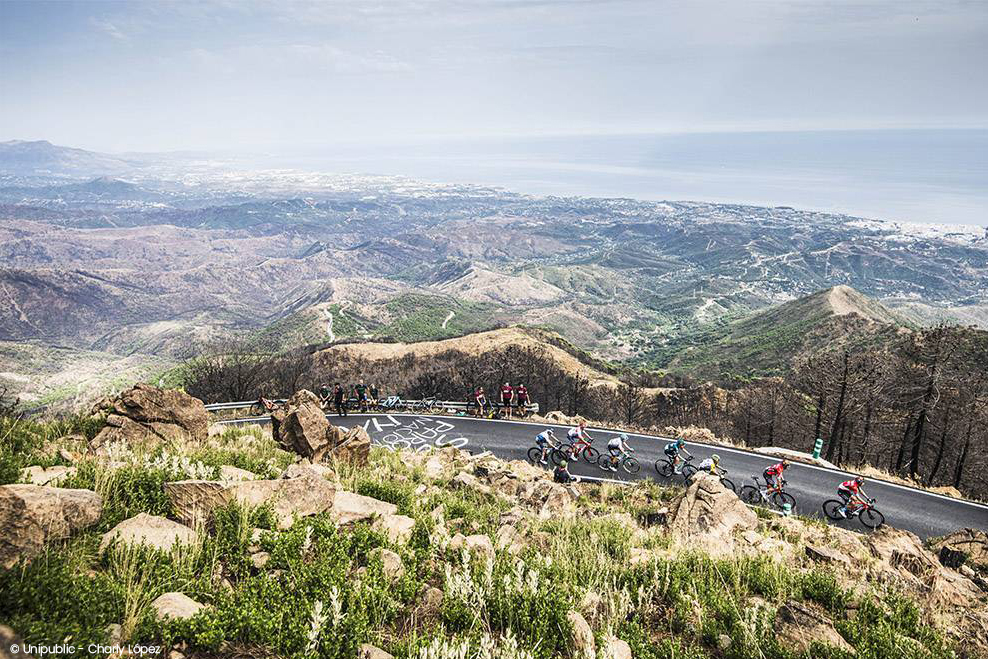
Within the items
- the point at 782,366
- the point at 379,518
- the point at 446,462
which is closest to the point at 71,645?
the point at 379,518

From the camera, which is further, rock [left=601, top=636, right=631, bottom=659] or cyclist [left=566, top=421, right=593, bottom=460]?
cyclist [left=566, top=421, right=593, bottom=460]

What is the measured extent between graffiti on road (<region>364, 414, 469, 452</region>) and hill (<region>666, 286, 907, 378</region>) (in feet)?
302

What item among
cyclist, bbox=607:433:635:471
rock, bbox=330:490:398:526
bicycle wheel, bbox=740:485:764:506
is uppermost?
rock, bbox=330:490:398:526

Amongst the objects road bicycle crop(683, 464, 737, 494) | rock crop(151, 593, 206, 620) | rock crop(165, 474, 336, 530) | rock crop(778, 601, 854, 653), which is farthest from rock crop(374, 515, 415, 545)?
road bicycle crop(683, 464, 737, 494)

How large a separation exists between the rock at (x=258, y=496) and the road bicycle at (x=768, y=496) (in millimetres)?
16884

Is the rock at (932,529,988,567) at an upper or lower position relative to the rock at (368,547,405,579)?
lower

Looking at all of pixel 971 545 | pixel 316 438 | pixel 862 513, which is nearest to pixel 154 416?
pixel 316 438

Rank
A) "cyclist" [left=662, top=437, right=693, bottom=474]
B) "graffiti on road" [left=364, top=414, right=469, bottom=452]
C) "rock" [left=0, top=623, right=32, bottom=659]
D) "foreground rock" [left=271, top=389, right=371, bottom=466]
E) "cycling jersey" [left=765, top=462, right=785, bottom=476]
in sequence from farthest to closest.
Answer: "graffiti on road" [left=364, top=414, right=469, bottom=452] → "cyclist" [left=662, top=437, right=693, bottom=474] → "cycling jersey" [left=765, top=462, right=785, bottom=476] → "foreground rock" [left=271, top=389, right=371, bottom=466] → "rock" [left=0, top=623, right=32, bottom=659]

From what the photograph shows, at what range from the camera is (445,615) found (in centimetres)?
485

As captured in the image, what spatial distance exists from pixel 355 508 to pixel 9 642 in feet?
15.8

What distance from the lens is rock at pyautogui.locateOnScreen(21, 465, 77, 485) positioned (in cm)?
621

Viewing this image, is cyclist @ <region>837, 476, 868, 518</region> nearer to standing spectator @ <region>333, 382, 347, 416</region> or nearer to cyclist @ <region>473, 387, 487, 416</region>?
cyclist @ <region>473, 387, 487, 416</region>

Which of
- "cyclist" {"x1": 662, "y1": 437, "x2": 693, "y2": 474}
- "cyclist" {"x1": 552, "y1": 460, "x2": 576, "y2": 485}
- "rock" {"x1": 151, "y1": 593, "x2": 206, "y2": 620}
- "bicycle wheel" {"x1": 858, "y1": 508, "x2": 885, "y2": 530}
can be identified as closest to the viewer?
"rock" {"x1": 151, "y1": 593, "x2": 206, "y2": 620}

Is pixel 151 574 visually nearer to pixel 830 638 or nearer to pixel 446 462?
pixel 830 638
